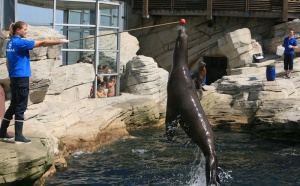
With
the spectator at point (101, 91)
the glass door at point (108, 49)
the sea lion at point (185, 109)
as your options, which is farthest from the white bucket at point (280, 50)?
the sea lion at point (185, 109)

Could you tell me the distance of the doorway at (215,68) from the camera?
69.3 feet

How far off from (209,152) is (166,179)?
7.12 feet

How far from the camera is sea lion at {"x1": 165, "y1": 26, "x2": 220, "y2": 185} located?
6535mm

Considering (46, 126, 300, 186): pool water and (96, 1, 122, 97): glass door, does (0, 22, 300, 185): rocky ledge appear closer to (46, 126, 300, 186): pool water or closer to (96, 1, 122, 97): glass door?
(46, 126, 300, 186): pool water

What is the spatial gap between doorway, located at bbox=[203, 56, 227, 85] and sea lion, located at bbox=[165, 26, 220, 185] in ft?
47.4

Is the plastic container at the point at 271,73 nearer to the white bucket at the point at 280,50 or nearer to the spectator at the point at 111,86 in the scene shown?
the white bucket at the point at 280,50

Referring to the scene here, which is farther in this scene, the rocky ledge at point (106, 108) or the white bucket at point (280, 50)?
the white bucket at point (280, 50)

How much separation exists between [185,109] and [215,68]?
1495 cm

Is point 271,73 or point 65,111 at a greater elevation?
point 271,73

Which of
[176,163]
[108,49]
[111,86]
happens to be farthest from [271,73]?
[176,163]

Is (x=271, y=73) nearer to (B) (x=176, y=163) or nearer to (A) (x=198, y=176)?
(B) (x=176, y=163)

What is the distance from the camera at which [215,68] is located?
21281 millimetres

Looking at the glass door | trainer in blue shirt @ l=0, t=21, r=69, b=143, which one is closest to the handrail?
the glass door

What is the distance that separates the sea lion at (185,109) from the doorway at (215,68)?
47.4ft
